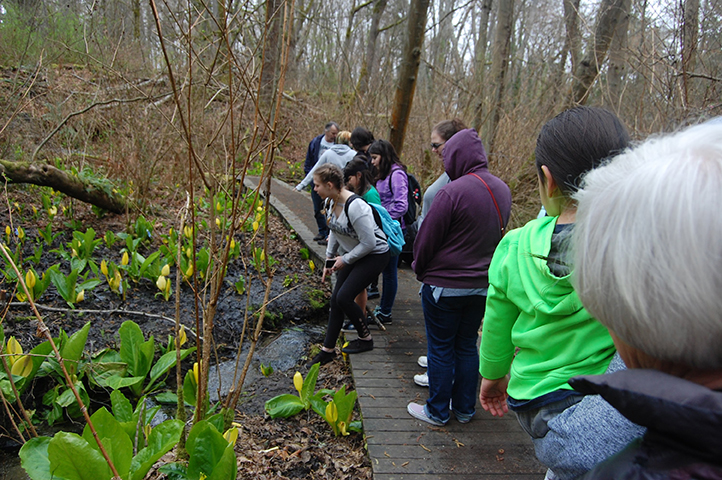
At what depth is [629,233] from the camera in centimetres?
74

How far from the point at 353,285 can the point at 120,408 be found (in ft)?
5.30

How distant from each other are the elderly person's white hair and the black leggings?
2.68m

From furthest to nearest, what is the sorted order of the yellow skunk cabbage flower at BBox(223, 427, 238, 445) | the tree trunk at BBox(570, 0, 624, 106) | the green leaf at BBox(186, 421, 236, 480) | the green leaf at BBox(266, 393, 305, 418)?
the tree trunk at BBox(570, 0, 624, 106) → the green leaf at BBox(266, 393, 305, 418) → the yellow skunk cabbage flower at BBox(223, 427, 238, 445) → the green leaf at BBox(186, 421, 236, 480)

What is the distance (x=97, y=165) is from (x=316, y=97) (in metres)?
8.75

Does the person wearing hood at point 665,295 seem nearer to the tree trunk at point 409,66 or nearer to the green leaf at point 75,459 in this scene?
the green leaf at point 75,459

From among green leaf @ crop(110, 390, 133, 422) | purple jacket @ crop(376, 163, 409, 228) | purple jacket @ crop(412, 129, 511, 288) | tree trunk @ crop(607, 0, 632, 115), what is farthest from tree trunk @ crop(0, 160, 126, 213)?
tree trunk @ crop(607, 0, 632, 115)

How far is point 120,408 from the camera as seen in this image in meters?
2.53

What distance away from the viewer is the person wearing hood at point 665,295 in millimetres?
664

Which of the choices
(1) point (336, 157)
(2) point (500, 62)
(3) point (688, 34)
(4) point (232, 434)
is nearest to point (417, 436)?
(4) point (232, 434)

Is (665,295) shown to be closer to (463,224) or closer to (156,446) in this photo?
(463,224)

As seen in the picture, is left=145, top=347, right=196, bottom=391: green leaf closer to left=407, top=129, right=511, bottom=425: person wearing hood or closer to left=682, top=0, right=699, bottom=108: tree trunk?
left=407, top=129, right=511, bottom=425: person wearing hood

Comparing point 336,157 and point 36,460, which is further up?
point 336,157

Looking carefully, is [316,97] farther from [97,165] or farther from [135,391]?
[135,391]

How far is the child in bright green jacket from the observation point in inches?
52.3
